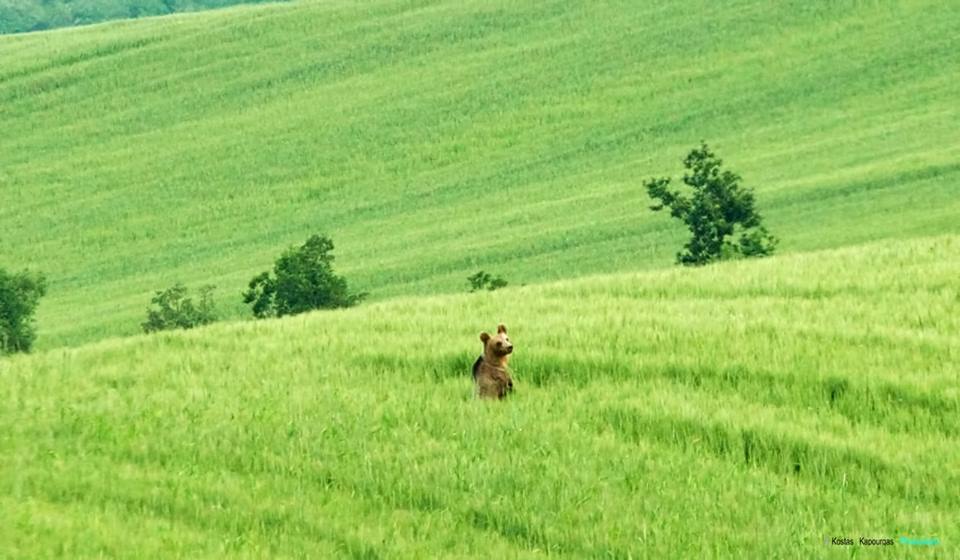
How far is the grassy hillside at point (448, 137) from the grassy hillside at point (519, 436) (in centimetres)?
2988

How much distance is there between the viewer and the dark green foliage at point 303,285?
2962 cm

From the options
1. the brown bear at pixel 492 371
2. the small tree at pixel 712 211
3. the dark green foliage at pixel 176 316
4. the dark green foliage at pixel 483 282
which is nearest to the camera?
the brown bear at pixel 492 371

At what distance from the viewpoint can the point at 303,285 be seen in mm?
29797

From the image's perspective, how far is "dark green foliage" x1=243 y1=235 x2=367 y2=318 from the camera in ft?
97.2

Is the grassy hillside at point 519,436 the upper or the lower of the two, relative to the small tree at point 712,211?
lower

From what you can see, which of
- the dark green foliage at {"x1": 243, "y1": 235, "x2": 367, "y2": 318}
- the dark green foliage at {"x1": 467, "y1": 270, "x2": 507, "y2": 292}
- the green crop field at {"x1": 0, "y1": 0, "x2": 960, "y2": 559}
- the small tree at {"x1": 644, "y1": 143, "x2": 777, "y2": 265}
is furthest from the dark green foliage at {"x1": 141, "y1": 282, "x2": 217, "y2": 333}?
the small tree at {"x1": 644, "y1": 143, "x2": 777, "y2": 265}

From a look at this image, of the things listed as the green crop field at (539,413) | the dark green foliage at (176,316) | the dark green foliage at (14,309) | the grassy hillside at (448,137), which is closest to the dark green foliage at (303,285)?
the dark green foliage at (176,316)

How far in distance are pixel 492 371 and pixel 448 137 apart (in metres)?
56.9

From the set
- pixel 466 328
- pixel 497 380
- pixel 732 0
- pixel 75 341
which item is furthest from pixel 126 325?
pixel 732 0

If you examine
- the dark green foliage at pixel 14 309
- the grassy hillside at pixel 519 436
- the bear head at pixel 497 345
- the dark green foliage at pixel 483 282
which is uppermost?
the dark green foliage at pixel 14 309

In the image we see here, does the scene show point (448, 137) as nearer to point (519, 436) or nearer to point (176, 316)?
point (176, 316)

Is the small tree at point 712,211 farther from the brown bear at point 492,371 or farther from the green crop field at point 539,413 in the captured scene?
the brown bear at point 492,371

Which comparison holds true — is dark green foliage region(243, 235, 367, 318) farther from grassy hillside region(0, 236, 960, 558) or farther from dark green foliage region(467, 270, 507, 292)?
grassy hillside region(0, 236, 960, 558)

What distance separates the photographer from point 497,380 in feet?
36.9
